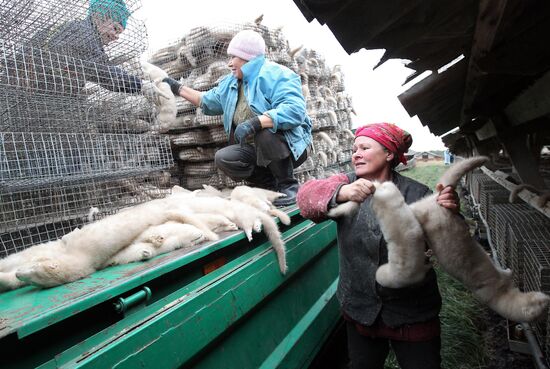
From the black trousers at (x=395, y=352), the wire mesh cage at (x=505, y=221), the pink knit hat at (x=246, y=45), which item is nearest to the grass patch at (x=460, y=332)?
the wire mesh cage at (x=505, y=221)

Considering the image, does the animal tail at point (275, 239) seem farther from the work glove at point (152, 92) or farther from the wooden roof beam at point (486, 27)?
the work glove at point (152, 92)

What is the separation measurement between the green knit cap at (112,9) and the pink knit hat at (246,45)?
3.14ft

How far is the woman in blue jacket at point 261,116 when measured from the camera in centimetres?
315

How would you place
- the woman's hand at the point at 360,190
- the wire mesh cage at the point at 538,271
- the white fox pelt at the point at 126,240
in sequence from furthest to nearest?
the wire mesh cage at the point at 538,271
the white fox pelt at the point at 126,240
the woman's hand at the point at 360,190

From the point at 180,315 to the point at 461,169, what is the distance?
1147 millimetres

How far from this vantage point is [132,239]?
5.98 ft

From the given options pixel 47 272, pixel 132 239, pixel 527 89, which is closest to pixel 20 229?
pixel 132 239

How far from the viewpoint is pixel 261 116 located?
3.07 metres

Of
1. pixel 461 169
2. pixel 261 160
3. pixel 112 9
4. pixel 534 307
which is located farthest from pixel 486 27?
pixel 112 9

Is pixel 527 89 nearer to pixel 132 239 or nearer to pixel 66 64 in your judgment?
pixel 132 239

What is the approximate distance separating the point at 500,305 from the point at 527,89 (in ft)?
7.14

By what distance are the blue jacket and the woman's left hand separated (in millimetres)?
2060

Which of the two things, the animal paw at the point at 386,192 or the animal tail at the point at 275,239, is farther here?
the animal tail at the point at 275,239

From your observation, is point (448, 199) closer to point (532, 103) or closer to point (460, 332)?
point (532, 103)
